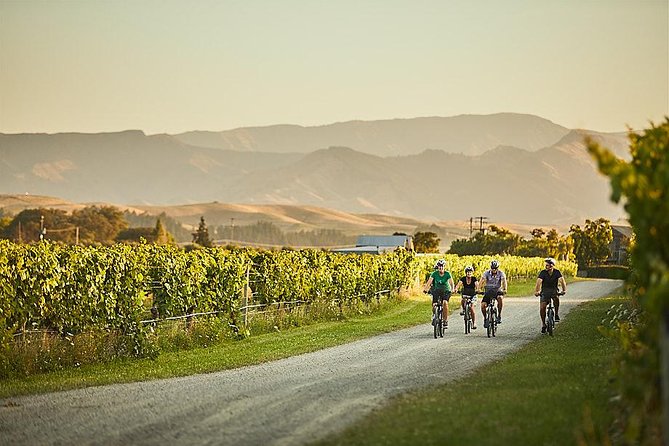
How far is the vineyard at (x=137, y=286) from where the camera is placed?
20.0 m

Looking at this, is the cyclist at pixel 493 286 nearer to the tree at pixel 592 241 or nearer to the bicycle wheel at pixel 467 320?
the bicycle wheel at pixel 467 320

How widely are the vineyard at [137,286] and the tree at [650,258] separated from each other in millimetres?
11936

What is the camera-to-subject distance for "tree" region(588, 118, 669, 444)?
324 inches

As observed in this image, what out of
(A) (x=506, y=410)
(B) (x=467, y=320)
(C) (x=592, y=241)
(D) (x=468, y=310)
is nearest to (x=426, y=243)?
(C) (x=592, y=241)

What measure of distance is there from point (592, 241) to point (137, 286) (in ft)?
414

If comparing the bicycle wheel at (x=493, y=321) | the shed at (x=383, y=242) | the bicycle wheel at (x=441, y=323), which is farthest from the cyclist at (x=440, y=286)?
the shed at (x=383, y=242)

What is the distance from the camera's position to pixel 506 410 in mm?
13008

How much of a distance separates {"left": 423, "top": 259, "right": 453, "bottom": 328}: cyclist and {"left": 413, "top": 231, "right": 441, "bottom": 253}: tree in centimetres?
14215

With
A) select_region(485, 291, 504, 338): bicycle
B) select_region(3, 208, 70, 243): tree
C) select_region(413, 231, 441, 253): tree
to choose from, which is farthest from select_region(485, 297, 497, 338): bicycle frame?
select_region(3, 208, 70, 243): tree

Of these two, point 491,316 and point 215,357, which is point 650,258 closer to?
point 215,357

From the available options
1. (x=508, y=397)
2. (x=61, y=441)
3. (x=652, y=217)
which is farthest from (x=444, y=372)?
(x=652, y=217)

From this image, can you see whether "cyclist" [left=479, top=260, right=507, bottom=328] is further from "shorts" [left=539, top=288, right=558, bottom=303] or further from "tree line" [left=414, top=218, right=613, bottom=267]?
"tree line" [left=414, top=218, right=613, bottom=267]

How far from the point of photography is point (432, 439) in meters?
11.5

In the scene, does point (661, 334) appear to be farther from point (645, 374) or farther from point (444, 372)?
point (444, 372)
